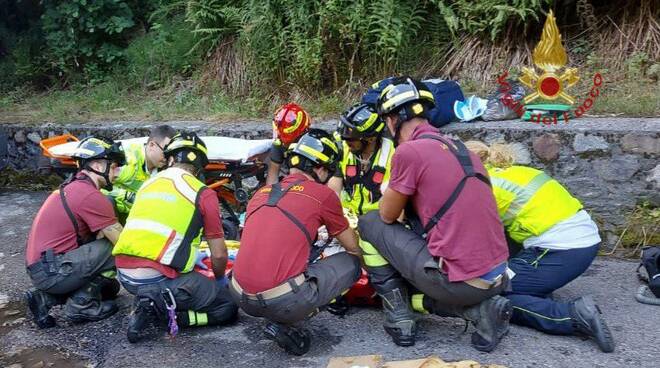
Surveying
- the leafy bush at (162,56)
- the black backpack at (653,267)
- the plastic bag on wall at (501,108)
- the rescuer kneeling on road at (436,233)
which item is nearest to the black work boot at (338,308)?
the rescuer kneeling on road at (436,233)

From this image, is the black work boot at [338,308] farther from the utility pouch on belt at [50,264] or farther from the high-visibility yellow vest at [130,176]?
the high-visibility yellow vest at [130,176]

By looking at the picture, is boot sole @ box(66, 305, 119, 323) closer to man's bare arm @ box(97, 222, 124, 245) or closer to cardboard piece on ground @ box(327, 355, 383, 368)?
man's bare arm @ box(97, 222, 124, 245)

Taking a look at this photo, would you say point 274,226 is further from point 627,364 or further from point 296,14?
point 296,14

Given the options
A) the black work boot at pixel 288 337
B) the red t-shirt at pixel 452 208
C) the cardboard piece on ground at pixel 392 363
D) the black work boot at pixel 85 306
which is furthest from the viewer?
the black work boot at pixel 85 306

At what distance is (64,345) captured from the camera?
4.74m

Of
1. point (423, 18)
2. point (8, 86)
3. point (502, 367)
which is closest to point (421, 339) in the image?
point (502, 367)

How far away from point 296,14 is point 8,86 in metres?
5.76

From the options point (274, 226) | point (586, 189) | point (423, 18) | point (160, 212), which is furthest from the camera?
point (423, 18)

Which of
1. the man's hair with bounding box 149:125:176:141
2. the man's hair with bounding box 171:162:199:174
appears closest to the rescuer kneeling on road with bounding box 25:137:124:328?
the man's hair with bounding box 171:162:199:174

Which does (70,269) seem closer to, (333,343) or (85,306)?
(85,306)

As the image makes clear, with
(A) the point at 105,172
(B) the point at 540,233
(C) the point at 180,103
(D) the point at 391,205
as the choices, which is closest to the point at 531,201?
(B) the point at 540,233

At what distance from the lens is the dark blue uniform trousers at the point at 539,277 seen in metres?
4.45

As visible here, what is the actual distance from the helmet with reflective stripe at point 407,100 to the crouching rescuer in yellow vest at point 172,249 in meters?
1.35

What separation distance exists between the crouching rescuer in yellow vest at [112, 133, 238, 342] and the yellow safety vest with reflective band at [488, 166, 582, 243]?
1907 mm
